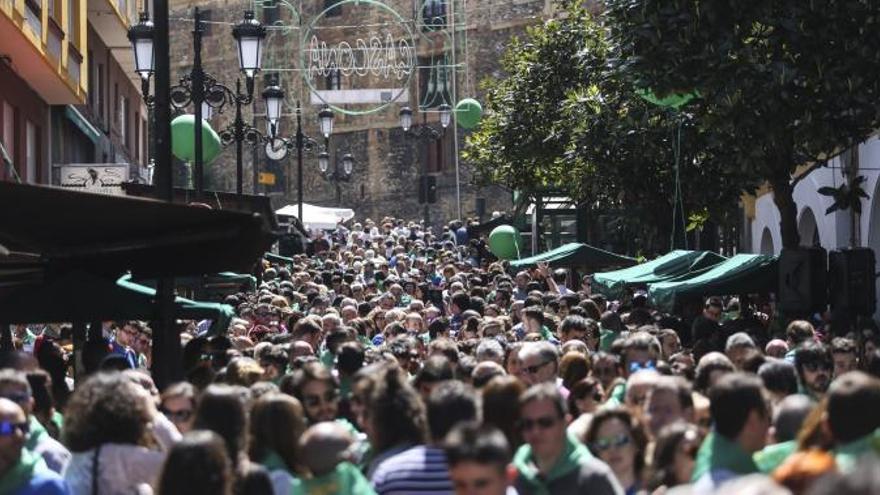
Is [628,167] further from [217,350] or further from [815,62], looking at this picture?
[217,350]

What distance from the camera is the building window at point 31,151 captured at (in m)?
26.2

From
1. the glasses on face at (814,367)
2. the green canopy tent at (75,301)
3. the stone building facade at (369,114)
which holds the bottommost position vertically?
the glasses on face at (814,367)

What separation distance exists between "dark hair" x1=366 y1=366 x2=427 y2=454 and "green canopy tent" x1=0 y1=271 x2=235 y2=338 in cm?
531

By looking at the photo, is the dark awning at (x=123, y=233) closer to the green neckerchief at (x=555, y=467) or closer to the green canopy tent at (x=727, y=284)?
the green neckerchief at (x=555, y=467)

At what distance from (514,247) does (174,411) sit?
84.8 ft

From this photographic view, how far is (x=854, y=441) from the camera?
6367 mm

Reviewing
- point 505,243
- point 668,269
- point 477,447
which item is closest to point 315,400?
point 477,447

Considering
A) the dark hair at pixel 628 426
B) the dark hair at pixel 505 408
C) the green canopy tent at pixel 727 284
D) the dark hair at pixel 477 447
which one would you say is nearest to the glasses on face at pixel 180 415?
the dark hair at pixel 505 408

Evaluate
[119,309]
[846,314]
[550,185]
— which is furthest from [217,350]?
[550,185]

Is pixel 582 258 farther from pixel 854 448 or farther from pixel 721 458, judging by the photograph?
pixel 854 448

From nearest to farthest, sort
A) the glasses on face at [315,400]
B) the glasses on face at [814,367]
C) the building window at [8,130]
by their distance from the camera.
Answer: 1. the glasses on face at [315,400]
2. the glasses on face at [814,367]
3. the building window at [8,130]

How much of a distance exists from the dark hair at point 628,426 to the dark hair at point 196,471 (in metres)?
1.80

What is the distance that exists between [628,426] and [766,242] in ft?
83.2

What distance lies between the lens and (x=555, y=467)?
273 inches
